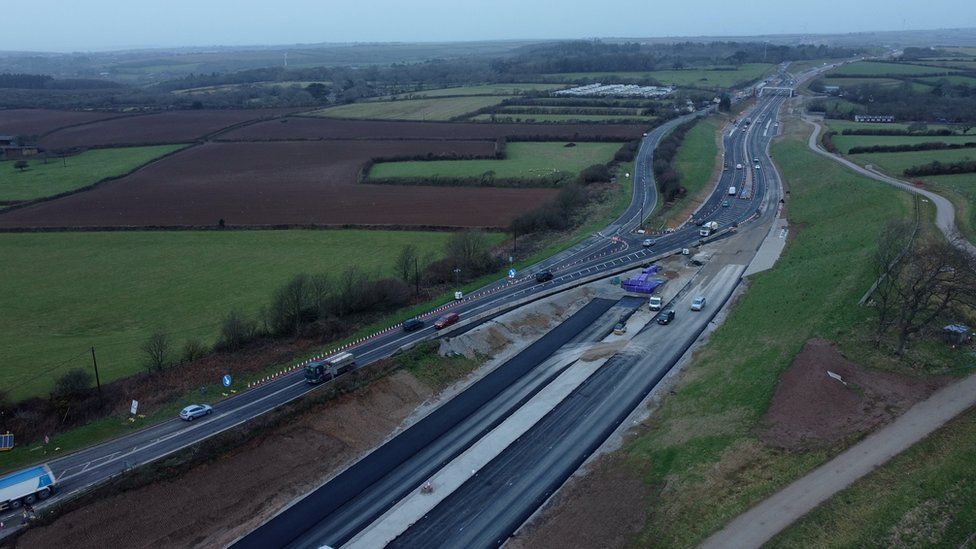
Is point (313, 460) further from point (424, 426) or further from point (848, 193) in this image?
point (848, 193)

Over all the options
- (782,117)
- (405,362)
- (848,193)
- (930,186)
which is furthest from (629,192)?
(782,117)

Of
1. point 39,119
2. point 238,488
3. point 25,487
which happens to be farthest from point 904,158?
point 39,119

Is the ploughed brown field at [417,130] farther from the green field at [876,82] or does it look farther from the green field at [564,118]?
the green field at [876,82]

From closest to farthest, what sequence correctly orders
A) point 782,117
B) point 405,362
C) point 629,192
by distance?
point 405,362 < point 629,192 < point 782,117

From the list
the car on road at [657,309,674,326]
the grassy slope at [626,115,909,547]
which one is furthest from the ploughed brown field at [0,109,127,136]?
the grassy slope at [626,115,909,547]

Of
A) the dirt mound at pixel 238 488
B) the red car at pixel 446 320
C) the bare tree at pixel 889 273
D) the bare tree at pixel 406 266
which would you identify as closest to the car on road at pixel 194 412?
the dirt mound at pixel 238 488

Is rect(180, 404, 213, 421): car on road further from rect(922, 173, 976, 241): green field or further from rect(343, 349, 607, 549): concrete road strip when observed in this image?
rect(922, 173, 976, 241): green field
